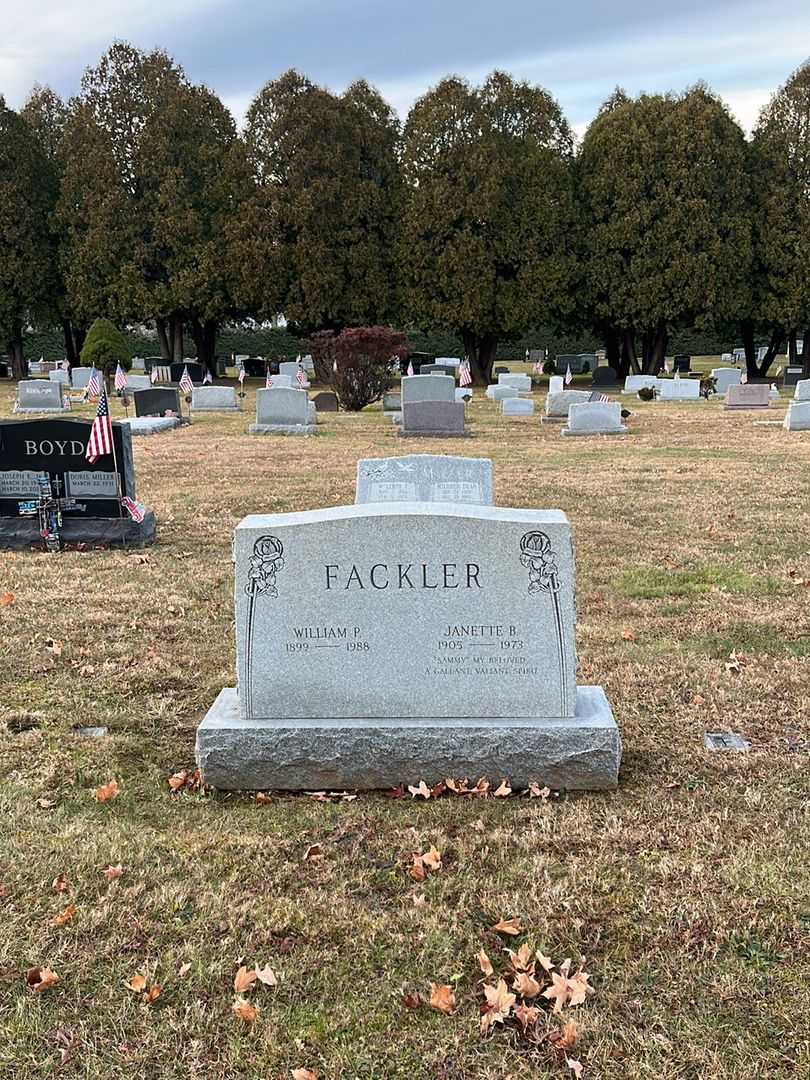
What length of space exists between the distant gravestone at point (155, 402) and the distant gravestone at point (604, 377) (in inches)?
774

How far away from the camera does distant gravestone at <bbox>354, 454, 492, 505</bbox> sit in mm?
6820

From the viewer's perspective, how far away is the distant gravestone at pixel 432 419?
710 inches

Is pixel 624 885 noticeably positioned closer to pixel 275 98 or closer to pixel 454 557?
pixel 454 557

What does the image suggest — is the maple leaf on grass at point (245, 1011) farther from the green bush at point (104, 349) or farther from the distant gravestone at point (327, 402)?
the green bush at point (104, 349)

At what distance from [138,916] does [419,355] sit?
131 feet

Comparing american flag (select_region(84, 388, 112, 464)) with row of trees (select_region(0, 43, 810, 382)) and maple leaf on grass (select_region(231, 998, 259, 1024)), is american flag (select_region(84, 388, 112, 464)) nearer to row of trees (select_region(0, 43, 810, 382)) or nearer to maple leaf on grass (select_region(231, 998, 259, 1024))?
maple leaf on grass (select_region(231, 998, 259, 1024))

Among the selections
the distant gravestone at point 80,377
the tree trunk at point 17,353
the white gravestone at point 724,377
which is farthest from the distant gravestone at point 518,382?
the tree trunk at point 17,353

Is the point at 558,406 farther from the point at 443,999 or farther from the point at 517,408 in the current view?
the point at 443,999

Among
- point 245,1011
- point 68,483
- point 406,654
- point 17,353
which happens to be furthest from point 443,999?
point 17,353

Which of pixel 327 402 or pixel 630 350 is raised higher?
pixel 630 350

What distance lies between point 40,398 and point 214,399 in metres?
4.64

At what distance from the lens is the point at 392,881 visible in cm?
333

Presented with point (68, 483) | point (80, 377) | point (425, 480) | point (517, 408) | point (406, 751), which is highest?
point (80, 377)

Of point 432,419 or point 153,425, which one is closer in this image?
point 432,419
